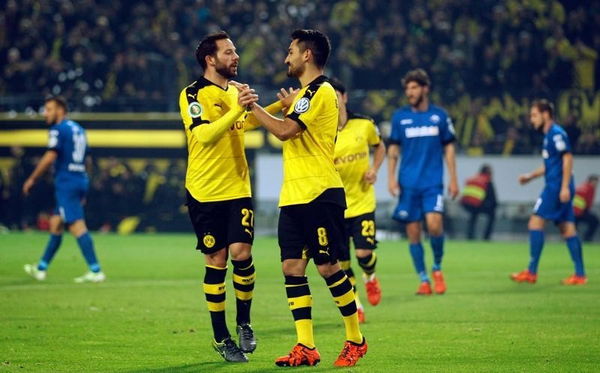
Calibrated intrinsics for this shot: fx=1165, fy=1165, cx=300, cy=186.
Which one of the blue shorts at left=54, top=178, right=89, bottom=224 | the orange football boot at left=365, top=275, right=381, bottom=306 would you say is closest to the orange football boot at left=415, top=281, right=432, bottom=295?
the orange football boot at left=365, top=275, right=381, bottom=306

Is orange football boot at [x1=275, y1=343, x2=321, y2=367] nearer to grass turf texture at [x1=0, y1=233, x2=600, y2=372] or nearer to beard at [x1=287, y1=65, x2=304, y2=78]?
grass turf texture at [x1=0, y1=233, x2=600, y2=372]

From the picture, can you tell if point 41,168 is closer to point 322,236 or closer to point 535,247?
point 535,247

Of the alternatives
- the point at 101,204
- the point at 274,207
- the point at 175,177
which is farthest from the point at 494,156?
the point at 101,204

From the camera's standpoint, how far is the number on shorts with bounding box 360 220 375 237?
37.6 ft

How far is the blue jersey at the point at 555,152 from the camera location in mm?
14391

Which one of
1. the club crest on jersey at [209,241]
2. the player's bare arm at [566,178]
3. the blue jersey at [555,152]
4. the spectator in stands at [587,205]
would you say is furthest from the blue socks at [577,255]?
the spectator in stands at [587,205]

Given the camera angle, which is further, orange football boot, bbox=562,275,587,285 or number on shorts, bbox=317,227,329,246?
orange football boot, bbox=562,275,587,285

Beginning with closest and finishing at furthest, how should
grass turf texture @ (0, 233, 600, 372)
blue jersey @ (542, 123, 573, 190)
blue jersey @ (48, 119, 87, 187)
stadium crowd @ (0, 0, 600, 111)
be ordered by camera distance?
grass turf texture @ (0, 233, 600, 372) → blue jersey @ (542, 123, 573, 190) → blue jersey @ (48, 119, 87, 187) → stadium crowd @ (0, 0, 600, 111)

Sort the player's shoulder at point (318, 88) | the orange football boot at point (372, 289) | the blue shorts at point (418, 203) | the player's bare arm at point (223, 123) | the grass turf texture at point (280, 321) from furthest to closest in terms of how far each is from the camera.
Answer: the blue shorts at point (418, 203) < the orange football boot at point (372, 289) < the grass turf texture at point (280, 321) < the player's shoulder at point (318, 88) < the player's bare arm at point (223, 123)

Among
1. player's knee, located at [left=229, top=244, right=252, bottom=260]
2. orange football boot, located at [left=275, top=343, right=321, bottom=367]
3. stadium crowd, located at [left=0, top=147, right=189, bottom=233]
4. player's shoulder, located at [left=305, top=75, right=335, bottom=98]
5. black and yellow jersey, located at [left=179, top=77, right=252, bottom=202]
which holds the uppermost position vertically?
player's shoulder, located at [left=305, top=75, right=335, bottom=98]

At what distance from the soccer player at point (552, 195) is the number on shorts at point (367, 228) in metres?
3.70

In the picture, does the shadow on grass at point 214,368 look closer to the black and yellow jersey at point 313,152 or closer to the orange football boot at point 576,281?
the black and yellow jersey at point 313,152

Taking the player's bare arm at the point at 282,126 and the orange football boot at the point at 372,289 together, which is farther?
the orange football boot at the point at 372,289

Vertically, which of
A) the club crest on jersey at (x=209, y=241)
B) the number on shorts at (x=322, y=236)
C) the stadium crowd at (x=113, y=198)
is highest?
the number on shorts at (x=322, y=236)
